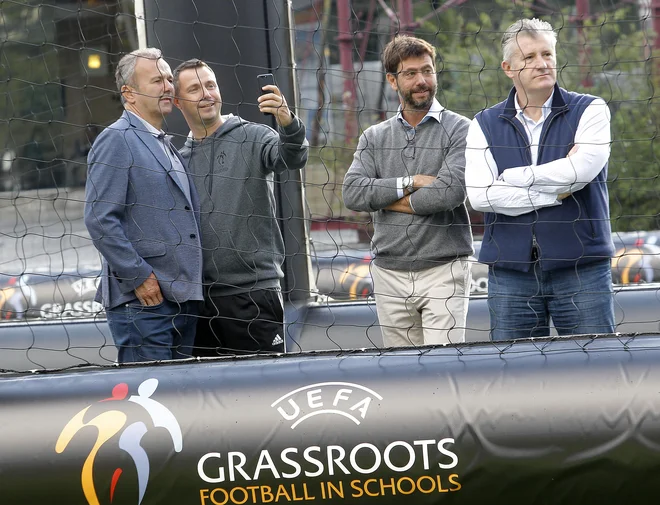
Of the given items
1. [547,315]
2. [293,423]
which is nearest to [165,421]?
[293,423]

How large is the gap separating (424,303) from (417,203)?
0.38 metres

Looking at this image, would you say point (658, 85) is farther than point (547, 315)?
Yes

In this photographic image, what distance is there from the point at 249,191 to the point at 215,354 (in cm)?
63

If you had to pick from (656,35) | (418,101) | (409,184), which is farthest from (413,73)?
(656,35)

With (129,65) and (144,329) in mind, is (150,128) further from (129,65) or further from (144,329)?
(144,329)

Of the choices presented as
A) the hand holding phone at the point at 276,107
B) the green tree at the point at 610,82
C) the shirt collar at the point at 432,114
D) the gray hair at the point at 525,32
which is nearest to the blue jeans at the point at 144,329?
the hand holding phone at the point at 276,107

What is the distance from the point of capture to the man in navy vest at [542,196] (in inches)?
127

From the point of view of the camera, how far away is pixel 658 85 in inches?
332

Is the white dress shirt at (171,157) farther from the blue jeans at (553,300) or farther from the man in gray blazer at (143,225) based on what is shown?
the blue jeans at (553,300)

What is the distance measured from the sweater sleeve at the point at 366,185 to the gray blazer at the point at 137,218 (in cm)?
60

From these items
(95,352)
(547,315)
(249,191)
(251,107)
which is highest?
(251,107)

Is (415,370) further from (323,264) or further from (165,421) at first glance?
(323,264)

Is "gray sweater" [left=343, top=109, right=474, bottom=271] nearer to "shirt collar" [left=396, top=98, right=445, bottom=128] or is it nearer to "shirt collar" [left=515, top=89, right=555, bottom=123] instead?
"shirt collar" [left=396, top=98, right=445, bottom=128]

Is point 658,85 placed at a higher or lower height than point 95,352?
higher
